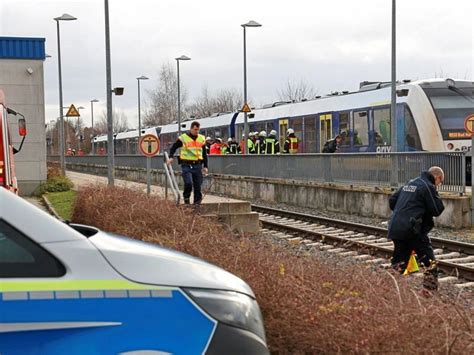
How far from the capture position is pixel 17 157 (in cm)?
2428

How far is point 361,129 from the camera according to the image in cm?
2230

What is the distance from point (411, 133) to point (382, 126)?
1426mm

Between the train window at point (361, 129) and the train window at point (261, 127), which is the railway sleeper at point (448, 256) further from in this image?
the train window at point (261, 127)

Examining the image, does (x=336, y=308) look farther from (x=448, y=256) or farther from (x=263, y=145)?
(x=263, y=145)

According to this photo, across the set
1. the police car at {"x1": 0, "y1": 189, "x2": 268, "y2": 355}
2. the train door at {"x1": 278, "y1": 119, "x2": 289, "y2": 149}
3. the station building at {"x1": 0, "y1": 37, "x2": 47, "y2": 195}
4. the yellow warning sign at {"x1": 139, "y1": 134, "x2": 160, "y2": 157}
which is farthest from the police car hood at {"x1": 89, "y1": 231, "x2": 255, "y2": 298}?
the train door at {"x1": 278, "y1": 119, "x2": 289, "y2": 149}

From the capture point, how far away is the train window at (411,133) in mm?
19812

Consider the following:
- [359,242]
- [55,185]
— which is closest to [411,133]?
[359,242]

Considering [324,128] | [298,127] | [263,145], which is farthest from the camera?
[263,145]

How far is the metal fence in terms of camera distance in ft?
Result: 49.7

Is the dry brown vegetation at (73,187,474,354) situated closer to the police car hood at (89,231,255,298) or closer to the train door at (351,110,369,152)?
the police car hood at (89,231,255,298)

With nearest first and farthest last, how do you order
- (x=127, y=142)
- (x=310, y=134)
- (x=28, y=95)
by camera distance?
(x=28, y=95)
(x=310, y=134)
(x=127, y=142)

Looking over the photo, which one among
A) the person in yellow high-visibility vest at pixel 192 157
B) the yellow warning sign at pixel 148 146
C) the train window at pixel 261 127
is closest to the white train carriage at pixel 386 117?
the train window at pixel 261 127

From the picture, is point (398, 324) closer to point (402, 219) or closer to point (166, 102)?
point (402, 219)

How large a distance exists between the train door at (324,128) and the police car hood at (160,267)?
70.4 ft
